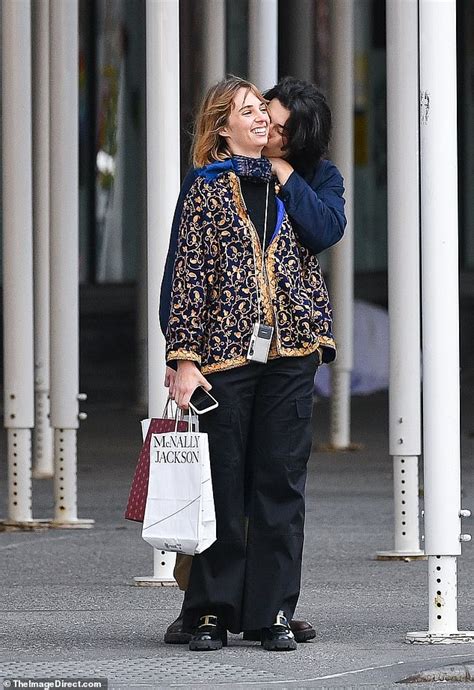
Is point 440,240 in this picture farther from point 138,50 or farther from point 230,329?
point 138,50

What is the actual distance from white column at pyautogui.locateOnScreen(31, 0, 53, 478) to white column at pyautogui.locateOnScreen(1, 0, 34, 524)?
1991 millimetres

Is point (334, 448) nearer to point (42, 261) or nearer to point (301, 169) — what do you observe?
point (42, 261)

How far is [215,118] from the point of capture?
5.72 m

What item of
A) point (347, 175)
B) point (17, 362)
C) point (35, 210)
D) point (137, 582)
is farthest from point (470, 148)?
point (137, 582)

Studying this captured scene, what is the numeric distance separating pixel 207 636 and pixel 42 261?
Result: 5.78 m

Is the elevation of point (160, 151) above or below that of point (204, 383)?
above

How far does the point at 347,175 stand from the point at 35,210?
2.45 m

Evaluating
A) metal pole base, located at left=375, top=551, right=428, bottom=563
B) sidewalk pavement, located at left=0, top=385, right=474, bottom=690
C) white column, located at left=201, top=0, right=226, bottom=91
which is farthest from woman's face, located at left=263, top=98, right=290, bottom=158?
white column, located at left=201, top=0, right=226, bottom=91

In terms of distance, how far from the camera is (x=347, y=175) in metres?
12.4

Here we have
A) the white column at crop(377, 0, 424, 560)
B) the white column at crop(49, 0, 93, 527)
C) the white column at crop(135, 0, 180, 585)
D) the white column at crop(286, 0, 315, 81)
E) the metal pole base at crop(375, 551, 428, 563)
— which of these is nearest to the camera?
the white column at crop(135, 0, 180, 585)

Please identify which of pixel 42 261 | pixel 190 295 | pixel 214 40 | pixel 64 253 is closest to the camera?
pixel 190 295

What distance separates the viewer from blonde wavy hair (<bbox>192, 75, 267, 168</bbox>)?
224 inches

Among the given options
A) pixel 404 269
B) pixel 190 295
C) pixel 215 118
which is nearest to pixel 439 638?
pixel 190 295

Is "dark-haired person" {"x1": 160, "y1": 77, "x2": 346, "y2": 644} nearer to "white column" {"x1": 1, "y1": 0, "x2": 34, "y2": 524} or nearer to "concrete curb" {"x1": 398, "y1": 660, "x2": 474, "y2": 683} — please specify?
"concrete curb" {"x1": 398, "y1": 660, "x2": 474, "y2": 683}
